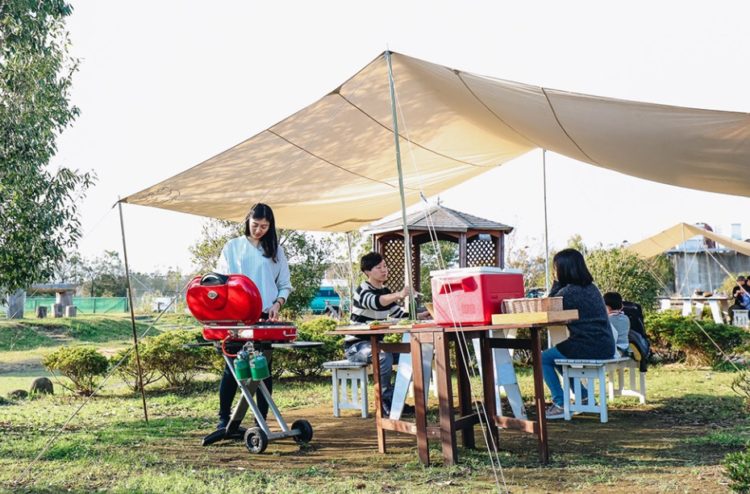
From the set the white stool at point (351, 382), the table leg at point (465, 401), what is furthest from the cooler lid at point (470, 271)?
the white stool at point (351, 382)

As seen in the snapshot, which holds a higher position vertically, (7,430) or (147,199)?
(147,199)

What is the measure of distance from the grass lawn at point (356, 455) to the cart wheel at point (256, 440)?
0.05 metres

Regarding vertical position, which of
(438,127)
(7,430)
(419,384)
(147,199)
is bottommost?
(7,430)

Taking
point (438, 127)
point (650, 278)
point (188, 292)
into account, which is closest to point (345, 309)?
point (650, 278)

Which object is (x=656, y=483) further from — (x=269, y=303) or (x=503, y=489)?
(x=269, y=303)

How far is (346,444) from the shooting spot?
3.97 m

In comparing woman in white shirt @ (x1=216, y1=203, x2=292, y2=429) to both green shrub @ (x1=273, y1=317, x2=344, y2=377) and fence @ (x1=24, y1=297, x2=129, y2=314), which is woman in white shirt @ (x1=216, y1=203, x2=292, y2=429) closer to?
green shrub @ (x1=273, y1=317, x2=344, y2=377)

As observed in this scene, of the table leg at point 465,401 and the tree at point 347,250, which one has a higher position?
the tree at point 347,250

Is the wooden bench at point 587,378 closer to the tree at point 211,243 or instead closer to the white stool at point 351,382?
the white stool at point 351,382

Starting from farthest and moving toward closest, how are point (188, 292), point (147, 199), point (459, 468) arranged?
1. point (147, 199)
2. point (188, 292)
3. point (459, 468)

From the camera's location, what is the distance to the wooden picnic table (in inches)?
129

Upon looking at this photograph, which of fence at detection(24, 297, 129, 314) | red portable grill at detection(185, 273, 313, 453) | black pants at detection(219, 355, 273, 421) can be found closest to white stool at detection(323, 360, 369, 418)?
black pants at detection(219, 355, 273, 421)

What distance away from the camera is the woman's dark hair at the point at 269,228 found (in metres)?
4.03

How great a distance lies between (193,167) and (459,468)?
2.62m
